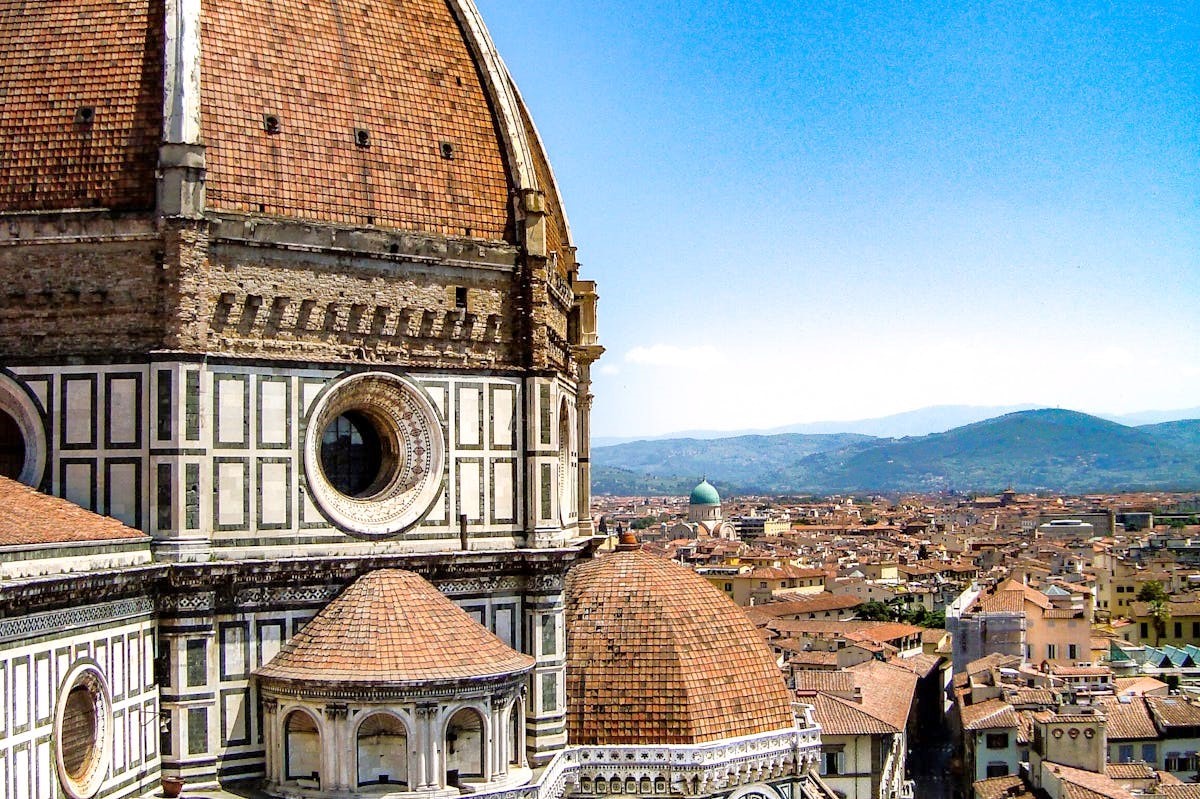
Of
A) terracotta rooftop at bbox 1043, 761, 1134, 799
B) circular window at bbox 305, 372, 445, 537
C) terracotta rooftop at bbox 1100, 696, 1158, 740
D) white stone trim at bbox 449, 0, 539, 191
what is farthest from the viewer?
terracotta rooftop at bbox 1100, 696, 1158, 740

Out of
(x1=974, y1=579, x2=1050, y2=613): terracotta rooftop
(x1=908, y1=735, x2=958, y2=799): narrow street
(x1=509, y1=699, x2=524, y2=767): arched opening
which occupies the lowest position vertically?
(x1=908, y1=735, x2=958, y2=799): narrow street

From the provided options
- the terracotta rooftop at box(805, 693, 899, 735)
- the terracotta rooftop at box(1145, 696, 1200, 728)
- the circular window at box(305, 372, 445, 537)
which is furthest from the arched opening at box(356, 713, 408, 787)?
the terracotta rooftop at box(1145, 696, 1200, 728)

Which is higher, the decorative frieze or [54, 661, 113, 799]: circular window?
the decorative frieze

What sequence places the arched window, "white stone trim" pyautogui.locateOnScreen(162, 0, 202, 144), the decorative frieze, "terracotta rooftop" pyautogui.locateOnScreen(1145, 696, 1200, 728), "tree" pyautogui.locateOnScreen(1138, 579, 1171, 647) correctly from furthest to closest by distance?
"tree" pyautogui.locateOnScreen(1138, 579, 1171, 647) → "terracotta rooftop" pyautogui.locateOnScreen(1145, 696, 1200, 728) → the arched window → "white stone trim" pyautogui.locateOnScreen(162, 0, 202, 144) → the decorative frieze

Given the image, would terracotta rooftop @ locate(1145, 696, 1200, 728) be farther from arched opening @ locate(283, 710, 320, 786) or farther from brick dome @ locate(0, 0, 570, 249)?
arched opening @ locate(283, 710, 320, 786)

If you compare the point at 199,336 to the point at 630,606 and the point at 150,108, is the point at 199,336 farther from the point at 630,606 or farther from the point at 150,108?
the point at 630,606
